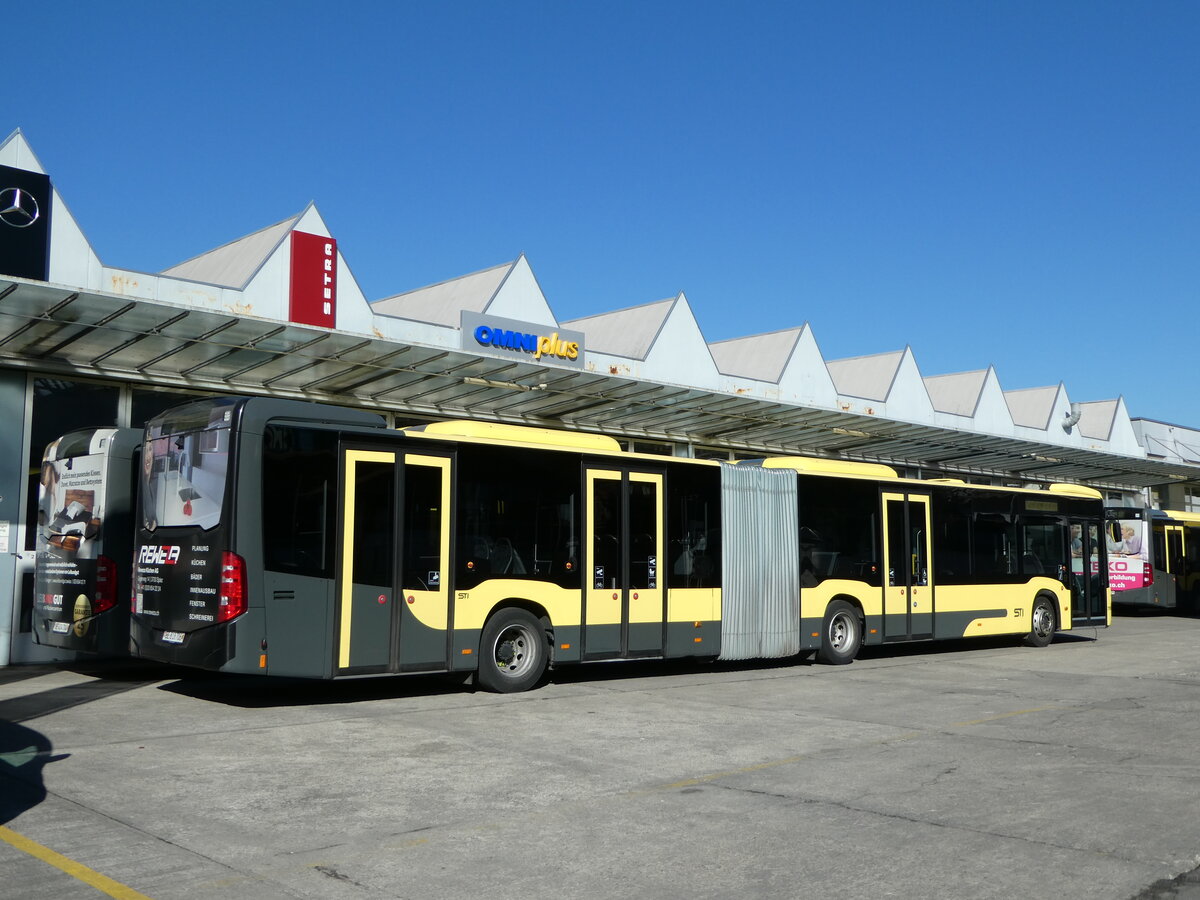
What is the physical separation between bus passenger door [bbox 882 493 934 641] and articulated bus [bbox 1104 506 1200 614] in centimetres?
1386

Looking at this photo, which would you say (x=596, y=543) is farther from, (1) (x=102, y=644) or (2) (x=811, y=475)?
(1) (x=102, y=644)

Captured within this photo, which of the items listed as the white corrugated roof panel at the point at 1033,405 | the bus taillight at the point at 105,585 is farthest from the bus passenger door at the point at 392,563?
the white corrugated roof panel at the point at 1033,405

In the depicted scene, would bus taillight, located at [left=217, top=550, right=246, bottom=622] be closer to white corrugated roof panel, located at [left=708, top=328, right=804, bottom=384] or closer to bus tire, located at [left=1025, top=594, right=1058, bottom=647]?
bus tire, located at [left=1025, top=594, right=1058, bottom=647]

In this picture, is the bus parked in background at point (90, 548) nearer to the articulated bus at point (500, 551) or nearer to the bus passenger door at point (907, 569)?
the articulated bus at point (500, 551)

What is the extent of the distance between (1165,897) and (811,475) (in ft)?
38.6

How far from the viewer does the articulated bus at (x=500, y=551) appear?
425 inches

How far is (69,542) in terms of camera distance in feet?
45.1

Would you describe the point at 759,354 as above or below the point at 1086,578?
above

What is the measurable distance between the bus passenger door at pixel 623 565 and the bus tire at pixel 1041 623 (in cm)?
930

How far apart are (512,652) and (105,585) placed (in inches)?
200

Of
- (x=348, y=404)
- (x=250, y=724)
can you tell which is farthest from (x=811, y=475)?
(x=250, y=724)

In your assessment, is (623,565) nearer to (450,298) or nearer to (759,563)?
(759,563)

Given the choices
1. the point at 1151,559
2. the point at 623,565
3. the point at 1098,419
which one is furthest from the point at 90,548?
the point at 1098,419

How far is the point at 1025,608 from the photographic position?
64.9ft
